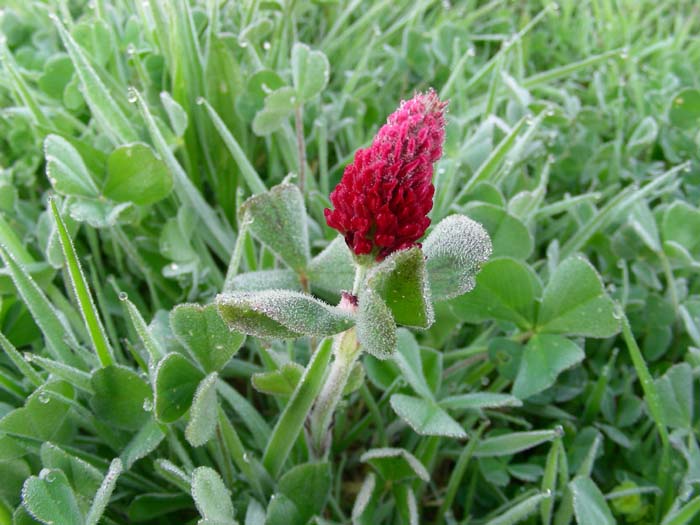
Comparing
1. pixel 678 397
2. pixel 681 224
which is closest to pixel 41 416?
Answer: pixel 678 397

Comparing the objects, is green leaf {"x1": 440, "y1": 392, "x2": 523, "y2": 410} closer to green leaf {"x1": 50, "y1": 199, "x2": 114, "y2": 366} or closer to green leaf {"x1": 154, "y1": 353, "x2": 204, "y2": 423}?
green leaf {"x1": 154, "y1": 353, "x2": 204, "y2": 423}

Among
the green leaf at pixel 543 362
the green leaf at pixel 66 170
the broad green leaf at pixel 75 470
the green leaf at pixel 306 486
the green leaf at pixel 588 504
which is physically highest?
the green leaf at pixel 66 170

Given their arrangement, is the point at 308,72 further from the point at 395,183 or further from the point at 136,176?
the point at 395,183

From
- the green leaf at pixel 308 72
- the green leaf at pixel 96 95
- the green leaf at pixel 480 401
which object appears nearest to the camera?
the green leaf at pixel 480 401

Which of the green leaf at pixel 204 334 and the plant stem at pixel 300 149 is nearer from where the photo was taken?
the green leaf at pixel 204 334

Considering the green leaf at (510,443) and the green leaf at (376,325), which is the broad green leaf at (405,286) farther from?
the green leaf at (510,443)

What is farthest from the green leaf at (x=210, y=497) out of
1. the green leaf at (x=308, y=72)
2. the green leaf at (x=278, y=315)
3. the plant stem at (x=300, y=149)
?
the green leaf at (x=308, y=72)
